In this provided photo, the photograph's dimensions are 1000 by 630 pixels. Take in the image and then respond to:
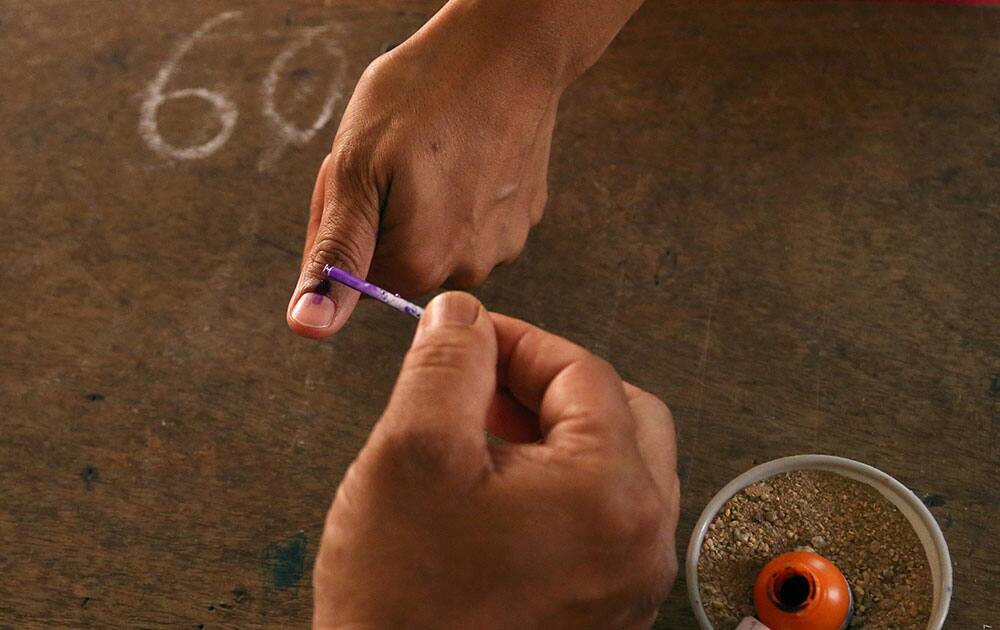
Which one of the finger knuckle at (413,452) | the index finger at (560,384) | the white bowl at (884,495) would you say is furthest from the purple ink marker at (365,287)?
the white bowl at (884,495)

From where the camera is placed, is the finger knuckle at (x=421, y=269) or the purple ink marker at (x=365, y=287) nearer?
the purple ink marker at (x=365, y=287)

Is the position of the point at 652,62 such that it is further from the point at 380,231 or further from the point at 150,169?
the point at 150,169

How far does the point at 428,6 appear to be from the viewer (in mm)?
1476

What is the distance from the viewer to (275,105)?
1.40 meters

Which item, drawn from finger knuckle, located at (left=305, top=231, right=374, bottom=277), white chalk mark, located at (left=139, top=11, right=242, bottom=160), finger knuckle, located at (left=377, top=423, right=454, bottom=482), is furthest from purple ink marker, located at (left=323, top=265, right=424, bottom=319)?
white chalk mark, located at (left=139, top=11, right=242, bottom=160)

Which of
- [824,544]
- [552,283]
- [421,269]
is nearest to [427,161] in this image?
[421,269]

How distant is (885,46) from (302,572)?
117 centimetres

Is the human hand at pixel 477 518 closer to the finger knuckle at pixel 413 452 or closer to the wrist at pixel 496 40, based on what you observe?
the finger knuckle at pixel 413 452

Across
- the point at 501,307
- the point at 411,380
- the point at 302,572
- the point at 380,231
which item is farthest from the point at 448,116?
the point at 302,572

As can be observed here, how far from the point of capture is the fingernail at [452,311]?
2.24ft

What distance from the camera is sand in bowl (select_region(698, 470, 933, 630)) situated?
881 mm

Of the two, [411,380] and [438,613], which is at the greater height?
[411,380]

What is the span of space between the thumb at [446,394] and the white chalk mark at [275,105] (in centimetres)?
79

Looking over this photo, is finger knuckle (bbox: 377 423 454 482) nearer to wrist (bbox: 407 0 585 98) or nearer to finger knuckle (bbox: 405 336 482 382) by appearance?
finger knuckle (bbox: 405 336 482 382)
